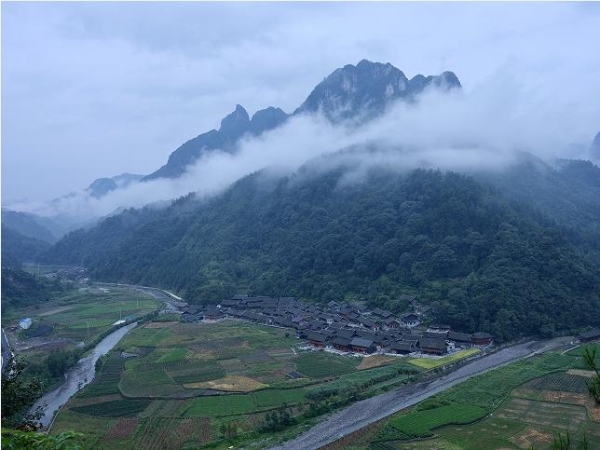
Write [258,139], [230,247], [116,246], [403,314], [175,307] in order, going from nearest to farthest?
[403,314]
[175,307]
[230,247]
[116,246]
[258,139]

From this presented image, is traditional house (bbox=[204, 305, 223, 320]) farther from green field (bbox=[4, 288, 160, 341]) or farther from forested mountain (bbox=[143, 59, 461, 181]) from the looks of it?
forested mountain (bbox=[143, 59, 461, 181])

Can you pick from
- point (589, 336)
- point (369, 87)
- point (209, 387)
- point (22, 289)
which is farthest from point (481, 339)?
point (369, 87)

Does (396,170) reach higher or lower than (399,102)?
lower

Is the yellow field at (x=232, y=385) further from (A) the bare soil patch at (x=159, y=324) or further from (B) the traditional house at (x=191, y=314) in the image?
(B) the traditional house at (x=191, y=314)

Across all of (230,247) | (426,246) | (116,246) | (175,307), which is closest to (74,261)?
(116,246)

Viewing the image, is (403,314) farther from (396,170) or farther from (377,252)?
(396,170)

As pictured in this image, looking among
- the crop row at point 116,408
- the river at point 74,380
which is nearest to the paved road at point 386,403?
the crop row at point 116,408

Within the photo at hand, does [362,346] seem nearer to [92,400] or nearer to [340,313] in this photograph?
[340,313]
